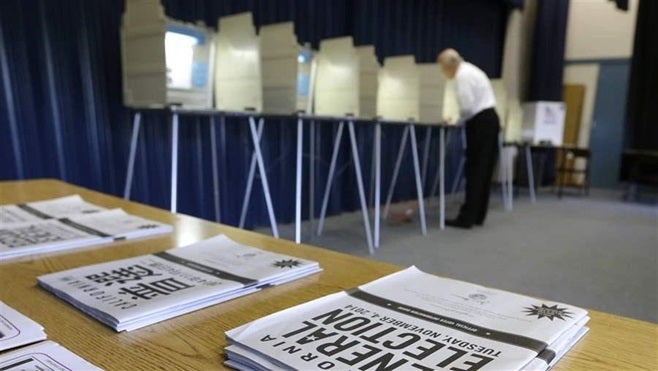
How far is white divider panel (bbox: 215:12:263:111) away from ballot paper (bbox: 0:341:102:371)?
1949mm

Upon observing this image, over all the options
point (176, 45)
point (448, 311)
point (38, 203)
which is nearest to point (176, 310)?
point (448, 311)

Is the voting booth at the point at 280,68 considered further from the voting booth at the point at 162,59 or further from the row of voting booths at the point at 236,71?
the voting booth at the point at 162,59

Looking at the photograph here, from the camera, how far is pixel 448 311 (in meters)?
0.42

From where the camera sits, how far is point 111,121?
7.93ft

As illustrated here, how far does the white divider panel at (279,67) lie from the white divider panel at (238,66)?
0.37 ft

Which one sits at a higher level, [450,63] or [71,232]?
[450,63]

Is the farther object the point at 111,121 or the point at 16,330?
the point at 111,121

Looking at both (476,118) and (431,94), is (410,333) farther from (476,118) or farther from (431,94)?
(431,94)

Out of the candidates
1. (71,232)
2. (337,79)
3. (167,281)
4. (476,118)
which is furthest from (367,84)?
(167,281)

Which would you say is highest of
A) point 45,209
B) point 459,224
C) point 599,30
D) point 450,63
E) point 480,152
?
point 599,30

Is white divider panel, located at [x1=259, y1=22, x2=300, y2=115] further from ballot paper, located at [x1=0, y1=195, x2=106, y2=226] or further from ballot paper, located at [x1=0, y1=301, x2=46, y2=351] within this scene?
ballot paper, located at [x1=0, y1=301, x2=46, y2=351]

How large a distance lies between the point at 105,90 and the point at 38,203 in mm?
1619

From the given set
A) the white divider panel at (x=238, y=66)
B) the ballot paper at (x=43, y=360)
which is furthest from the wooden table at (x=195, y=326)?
the white divider panel at (x=238, y=66)

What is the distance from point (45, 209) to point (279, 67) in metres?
1.59
